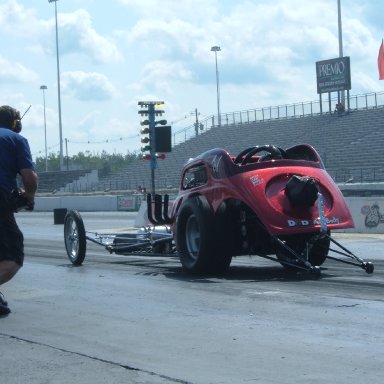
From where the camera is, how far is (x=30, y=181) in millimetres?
9141

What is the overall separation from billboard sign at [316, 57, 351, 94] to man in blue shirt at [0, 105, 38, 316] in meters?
49.8

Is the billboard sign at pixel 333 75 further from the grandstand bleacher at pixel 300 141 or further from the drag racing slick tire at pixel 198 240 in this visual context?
the drag racing slick tire at pixel 198 240

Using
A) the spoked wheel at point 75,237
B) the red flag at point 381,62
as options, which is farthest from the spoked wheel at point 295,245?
the red flag at point 381,62

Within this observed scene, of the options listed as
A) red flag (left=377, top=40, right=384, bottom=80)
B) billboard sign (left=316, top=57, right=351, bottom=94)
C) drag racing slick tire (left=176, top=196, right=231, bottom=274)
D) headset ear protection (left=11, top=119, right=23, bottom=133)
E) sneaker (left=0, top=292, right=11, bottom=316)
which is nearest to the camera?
sneaker (left=0, top=292, right=11, bottom=316)

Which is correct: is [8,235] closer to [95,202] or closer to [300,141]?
[300,141]

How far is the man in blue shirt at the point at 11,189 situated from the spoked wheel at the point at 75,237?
6052 mm

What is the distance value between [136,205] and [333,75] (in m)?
16.1

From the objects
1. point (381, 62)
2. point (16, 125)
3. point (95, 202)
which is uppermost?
point (381, 62)

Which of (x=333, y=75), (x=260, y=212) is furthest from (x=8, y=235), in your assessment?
(x=333, y=75)

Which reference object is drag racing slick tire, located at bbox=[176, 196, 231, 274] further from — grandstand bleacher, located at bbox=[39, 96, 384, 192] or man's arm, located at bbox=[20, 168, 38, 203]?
grandstand bleacher, located at bbox=[39, 96, 384, 192]

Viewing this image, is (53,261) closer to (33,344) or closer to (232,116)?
(33,344)

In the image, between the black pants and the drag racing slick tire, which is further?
the drag racing slick tire

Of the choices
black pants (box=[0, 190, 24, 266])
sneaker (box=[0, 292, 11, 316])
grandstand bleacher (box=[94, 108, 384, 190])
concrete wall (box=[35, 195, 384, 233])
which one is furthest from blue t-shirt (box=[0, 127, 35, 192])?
grandstand bleacher (box=[94, 108, 384, 190])

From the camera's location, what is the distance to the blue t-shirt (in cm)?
923
